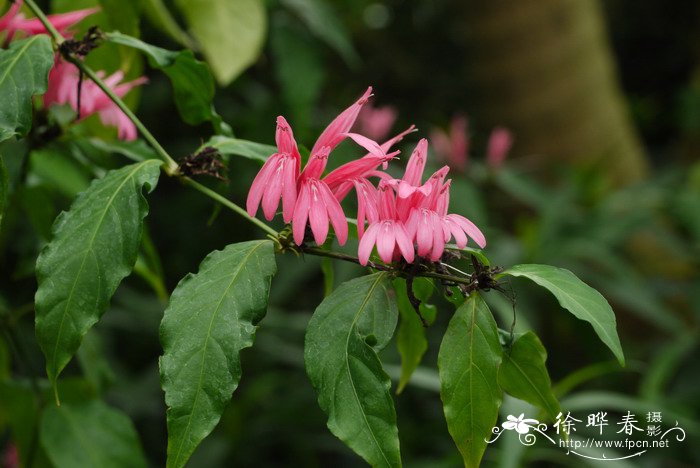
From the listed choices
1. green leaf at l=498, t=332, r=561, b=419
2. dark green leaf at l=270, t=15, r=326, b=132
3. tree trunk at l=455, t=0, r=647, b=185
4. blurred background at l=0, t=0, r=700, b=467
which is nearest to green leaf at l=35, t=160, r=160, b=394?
green leaf at l=498, t=332, r=561, b=419

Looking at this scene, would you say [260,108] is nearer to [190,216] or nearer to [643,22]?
[190,216]

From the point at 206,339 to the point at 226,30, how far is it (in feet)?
2.26

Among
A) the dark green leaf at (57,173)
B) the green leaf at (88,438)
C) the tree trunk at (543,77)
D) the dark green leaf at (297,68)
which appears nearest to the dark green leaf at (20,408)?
the green leaf at (88,438)

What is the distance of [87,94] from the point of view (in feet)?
2.37

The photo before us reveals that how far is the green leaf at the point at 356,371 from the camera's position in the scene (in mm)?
434

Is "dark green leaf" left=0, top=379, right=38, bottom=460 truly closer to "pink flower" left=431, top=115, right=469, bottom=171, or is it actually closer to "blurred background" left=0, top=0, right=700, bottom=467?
"blurred background" left=0, top=0, right=700, bottom=467

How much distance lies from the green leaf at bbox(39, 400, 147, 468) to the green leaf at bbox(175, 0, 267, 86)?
0.45 metres

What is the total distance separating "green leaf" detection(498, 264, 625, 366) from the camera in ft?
1.43

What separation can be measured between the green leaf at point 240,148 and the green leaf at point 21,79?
13cm

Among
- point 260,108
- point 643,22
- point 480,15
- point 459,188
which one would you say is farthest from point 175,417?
point 643,22

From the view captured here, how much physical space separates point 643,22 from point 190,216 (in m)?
2.59

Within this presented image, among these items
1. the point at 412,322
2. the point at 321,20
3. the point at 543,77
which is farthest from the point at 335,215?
the point at 543,77

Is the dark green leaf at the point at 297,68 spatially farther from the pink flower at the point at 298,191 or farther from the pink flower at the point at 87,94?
the pink flower at the point at 298,191

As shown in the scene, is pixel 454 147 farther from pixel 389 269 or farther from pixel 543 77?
pixel 389 269
